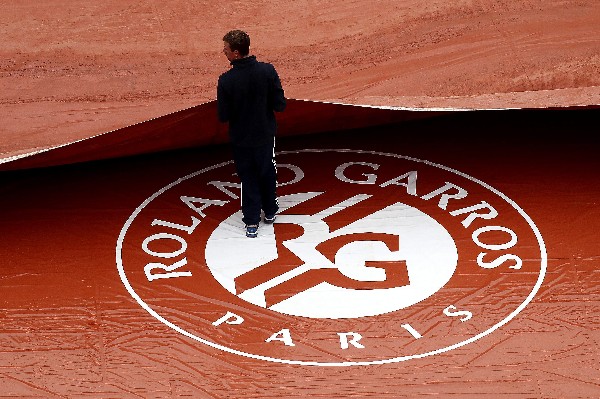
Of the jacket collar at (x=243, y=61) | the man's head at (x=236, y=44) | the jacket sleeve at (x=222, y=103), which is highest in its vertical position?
the man's head at (x=236, y=44)

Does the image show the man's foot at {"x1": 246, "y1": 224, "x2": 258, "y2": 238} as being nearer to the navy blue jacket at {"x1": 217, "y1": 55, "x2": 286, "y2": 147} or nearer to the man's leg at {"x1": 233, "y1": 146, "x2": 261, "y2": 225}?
the man's leg at {"x1": 233, "y1": 146, "x2": 261, "y2": 225}

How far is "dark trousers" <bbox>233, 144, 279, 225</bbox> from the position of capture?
14.6 ft

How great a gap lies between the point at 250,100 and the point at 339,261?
0.68 metres

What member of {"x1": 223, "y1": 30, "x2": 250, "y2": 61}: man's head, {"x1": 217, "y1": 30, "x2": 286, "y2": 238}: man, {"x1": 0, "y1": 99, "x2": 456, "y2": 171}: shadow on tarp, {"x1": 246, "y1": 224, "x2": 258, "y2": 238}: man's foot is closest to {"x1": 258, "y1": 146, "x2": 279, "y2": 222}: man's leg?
{"x1": 217, "y1": 30, "x2": 286, "y2": 238}: man

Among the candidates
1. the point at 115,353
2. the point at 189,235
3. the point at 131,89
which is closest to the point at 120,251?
the point at 189,235

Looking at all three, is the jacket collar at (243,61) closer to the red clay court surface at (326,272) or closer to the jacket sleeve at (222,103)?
the jacket sleeve at (222,103)

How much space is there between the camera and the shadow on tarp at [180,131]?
4.50 meters

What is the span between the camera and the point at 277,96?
171 inches

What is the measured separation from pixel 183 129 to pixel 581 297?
162 centimetres

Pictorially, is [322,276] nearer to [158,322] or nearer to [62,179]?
[158,322]

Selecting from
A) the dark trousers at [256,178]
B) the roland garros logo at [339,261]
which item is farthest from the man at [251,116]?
the roland garros logo at [339,261]

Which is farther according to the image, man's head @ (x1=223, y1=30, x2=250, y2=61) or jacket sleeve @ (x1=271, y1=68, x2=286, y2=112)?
jacket sleeve @ (x1=271, y1=68, x2=286, y2=112)

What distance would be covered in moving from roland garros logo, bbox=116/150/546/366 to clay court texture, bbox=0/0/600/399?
0.03 ft

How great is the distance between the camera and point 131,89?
5703 millimetres
